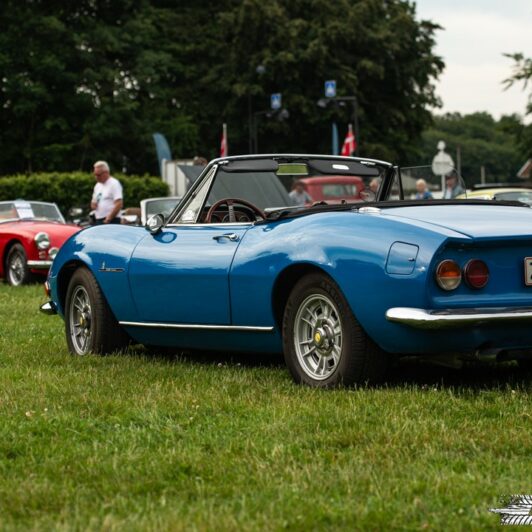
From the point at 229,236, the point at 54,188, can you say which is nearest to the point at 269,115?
the point at 54,188

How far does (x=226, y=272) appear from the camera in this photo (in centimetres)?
698

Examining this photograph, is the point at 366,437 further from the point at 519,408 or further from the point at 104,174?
the point at 104,174

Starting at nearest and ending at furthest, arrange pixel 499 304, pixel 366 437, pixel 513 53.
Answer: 1. pixel 366 437
2. pixel 499 304
3. pixel 513 53

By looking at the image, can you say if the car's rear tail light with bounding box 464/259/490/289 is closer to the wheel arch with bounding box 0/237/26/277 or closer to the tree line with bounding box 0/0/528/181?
the wheel arch with bounding box 0/237/26/277

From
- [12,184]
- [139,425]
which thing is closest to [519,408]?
[139,425]

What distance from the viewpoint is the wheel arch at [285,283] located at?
6.52 m

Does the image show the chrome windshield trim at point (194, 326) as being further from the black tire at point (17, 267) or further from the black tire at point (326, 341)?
the black tire at point (17, 267)

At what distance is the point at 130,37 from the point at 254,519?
4735 cm

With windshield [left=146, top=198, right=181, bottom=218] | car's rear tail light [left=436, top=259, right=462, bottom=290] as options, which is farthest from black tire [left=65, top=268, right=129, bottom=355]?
windshield [left=146, top=198, right=181, bottom=218]

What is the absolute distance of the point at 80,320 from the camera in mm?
8609

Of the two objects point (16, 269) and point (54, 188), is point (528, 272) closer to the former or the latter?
point (16, 269)

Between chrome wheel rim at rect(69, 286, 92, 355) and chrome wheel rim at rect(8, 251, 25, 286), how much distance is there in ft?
30.8

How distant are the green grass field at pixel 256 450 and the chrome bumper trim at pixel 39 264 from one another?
10.3 metres

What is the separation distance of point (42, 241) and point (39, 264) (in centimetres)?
38
